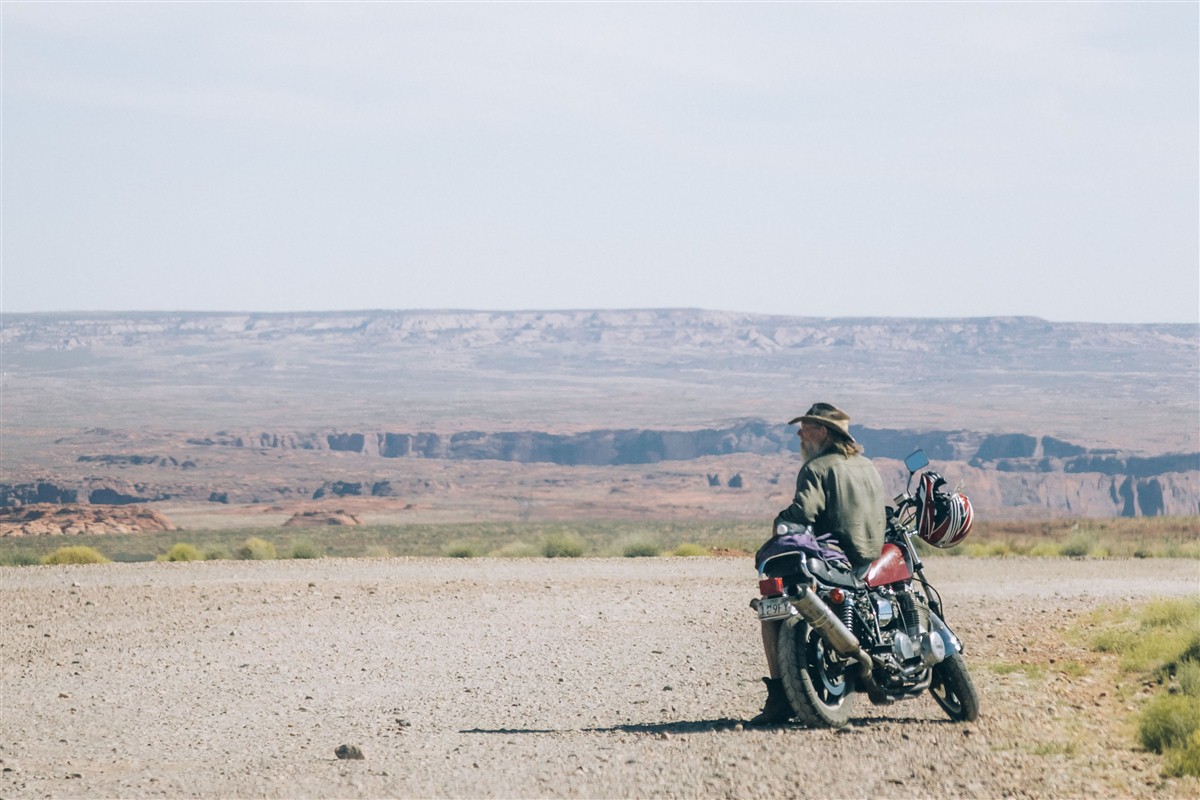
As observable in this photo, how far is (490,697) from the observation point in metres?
11.4

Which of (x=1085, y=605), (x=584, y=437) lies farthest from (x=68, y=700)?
(x=584, y=437)

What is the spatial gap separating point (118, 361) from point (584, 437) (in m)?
86.6

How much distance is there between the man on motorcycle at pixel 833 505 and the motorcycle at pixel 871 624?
12 centimetres

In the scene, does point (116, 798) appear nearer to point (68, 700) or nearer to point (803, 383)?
point (68, 700)

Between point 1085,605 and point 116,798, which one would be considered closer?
point 116,798

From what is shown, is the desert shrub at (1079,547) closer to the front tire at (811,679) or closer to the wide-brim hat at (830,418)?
the wide-brim hat at (830,418)

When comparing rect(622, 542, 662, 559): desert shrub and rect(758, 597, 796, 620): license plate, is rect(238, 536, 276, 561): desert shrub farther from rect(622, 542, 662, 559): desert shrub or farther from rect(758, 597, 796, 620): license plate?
rect(758, 597, 796, 620): license plate

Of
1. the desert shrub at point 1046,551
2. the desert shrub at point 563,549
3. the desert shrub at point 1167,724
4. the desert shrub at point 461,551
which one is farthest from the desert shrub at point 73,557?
the desert shrub at point 1167,724

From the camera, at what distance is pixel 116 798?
312 inches

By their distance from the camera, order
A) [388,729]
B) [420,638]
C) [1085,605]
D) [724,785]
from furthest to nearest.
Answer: [1085,605], [420,638], [388,729], [724,785]

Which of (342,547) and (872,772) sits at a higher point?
(872,772)

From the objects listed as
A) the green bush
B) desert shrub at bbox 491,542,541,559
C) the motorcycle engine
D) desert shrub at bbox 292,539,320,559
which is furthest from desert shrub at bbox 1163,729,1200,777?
the green bush

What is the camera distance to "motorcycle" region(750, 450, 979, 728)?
8.73 metres

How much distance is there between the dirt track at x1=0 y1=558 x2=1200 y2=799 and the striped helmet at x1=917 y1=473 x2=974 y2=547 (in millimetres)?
1125
